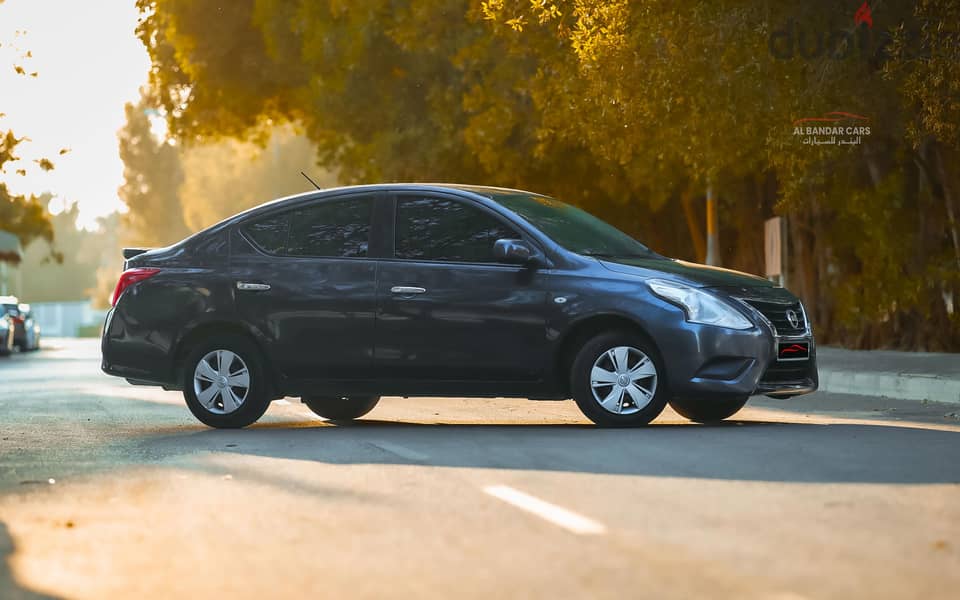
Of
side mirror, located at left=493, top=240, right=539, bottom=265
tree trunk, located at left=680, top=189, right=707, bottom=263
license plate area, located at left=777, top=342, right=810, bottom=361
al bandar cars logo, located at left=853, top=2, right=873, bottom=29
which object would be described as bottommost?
license plate area, located at left=777, top=342, right=810, bottom=361

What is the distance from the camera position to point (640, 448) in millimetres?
10258

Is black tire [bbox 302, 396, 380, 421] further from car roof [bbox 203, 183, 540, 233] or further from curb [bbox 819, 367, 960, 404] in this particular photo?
curb [bbox 819, 367, 960, 404]

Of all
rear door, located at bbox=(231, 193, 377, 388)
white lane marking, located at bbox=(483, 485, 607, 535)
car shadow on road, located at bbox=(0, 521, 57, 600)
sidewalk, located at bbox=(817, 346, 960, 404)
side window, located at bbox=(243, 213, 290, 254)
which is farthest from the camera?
sidewalk, located at bbox=(817, 346, 960, 404)

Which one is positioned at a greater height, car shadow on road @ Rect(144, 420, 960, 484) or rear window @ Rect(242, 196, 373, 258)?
rear window @ Rect(242, 196, 373, 258)

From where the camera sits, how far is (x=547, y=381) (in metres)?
12.0

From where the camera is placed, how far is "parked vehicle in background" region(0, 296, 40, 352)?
47.6 m

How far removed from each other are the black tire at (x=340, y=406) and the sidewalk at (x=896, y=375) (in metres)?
5.92

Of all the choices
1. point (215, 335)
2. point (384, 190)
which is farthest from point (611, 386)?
point (215, 335)

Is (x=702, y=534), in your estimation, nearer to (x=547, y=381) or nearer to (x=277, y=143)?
(x=547, y=381)

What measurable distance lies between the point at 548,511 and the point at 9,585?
2.51 metres

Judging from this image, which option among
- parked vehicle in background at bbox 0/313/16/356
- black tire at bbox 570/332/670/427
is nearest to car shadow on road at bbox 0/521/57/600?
black tire at bbox 570/332/670/427

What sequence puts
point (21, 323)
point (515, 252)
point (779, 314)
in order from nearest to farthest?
point (515, 252)
point (779, 314)
point (21, 323)

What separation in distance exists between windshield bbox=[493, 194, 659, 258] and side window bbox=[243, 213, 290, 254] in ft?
5.48

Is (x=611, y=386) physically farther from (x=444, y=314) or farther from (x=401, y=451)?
(x=401, y=451)
